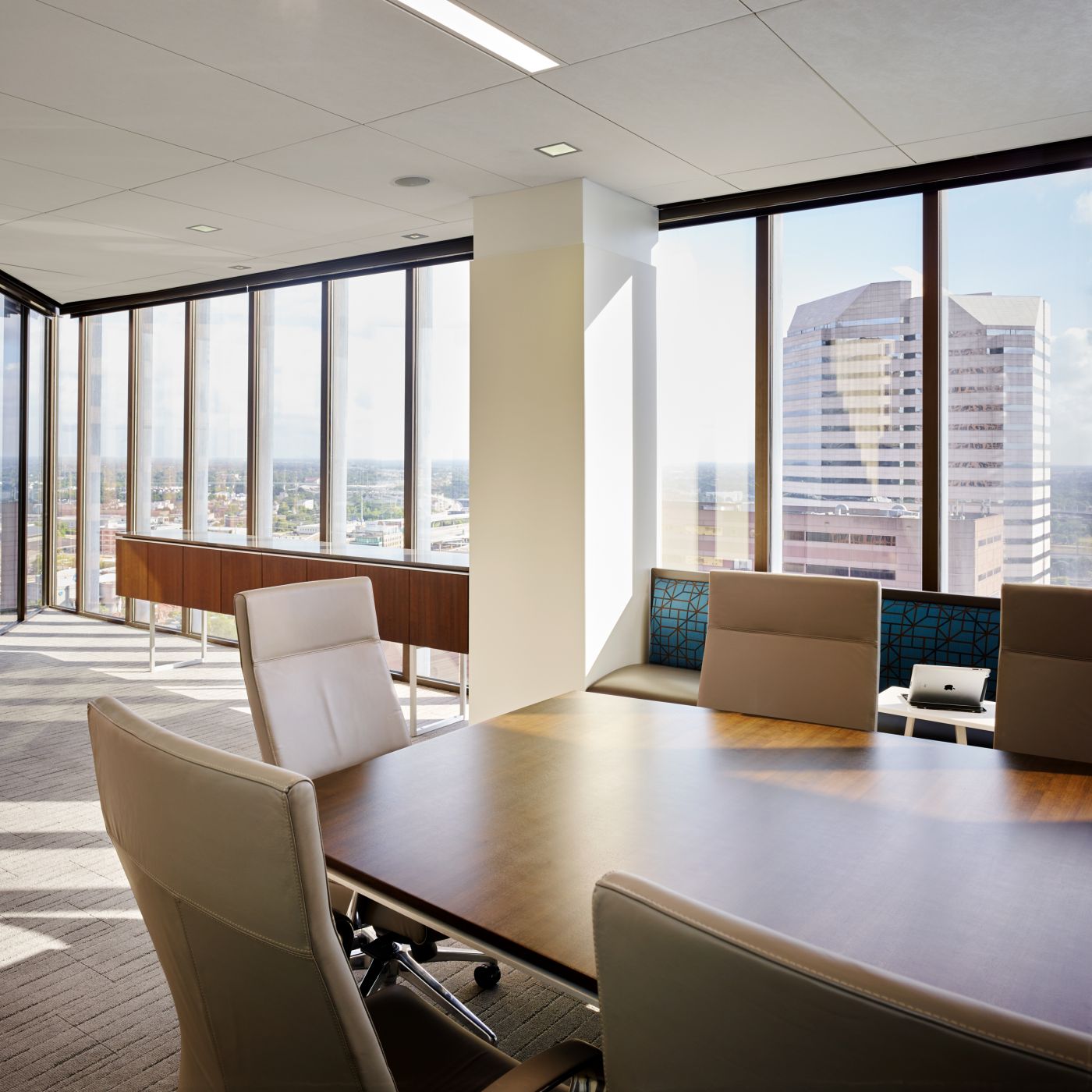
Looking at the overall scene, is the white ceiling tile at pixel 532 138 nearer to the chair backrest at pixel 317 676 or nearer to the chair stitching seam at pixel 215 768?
the chair backrest at pixel 317 676

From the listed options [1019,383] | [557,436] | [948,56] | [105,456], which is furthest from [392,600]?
[105,456]

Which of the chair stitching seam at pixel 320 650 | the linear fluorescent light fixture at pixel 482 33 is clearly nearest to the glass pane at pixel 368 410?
the linear fluorescent light fixture at pixel 482 33

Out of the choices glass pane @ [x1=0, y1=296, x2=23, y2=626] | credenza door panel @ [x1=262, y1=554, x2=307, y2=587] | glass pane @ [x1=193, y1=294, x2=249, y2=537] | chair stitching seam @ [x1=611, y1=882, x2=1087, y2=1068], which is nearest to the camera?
chair stitching seam @ [x1=611, y1=882, x2=1087, y2=1068]

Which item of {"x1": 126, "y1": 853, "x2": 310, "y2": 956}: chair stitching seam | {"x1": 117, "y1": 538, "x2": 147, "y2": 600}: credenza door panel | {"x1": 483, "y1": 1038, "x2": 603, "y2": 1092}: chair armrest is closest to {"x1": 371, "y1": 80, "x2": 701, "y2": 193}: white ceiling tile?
{"x1": 126, "y1": 853, "x2": 310, "y2": 956}: chair stitching seam

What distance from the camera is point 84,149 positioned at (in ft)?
13.3

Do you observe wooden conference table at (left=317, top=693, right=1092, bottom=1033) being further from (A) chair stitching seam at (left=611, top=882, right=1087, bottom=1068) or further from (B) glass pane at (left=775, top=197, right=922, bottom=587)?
(B) glass pane at (left=775, top=197, right=922, bottom=587)

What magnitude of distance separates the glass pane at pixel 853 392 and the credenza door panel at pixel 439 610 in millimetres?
1718

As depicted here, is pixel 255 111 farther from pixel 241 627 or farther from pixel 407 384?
pixel 407 384

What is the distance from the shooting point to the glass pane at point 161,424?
313 inches

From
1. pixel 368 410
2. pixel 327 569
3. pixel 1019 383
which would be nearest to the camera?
pixel 1019 383

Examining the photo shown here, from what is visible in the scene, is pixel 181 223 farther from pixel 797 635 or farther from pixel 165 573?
pixel 797 635

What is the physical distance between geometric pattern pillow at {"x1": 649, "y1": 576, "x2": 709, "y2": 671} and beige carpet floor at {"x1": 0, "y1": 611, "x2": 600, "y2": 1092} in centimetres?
145

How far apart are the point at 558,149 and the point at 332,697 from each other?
8.83 ft

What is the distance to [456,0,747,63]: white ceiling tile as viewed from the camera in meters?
2.73
